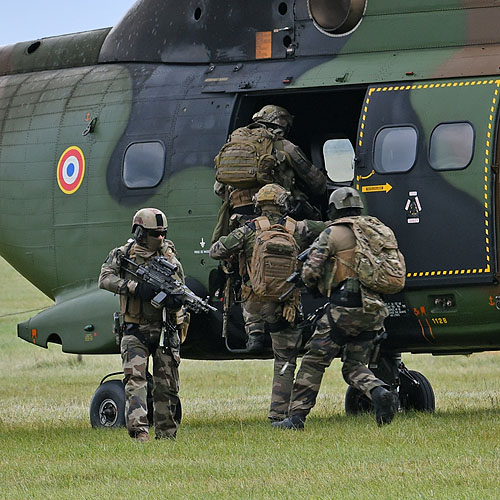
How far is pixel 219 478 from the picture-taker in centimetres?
834

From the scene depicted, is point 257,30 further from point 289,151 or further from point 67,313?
point 67,313

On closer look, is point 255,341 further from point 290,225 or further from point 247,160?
point 247,160

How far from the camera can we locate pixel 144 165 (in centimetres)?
1254

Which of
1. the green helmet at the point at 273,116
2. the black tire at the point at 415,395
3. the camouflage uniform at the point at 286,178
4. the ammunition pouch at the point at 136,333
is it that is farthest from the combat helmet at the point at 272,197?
the black tire at the point at 415,395

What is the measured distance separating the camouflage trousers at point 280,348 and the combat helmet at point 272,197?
0.91m

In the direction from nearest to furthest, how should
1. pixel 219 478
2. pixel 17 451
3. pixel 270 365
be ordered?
pixel 219 478 → pixel 17 451 → pixel 270 365

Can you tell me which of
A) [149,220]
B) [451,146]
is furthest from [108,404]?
[451,146]

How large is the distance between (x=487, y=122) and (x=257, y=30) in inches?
111

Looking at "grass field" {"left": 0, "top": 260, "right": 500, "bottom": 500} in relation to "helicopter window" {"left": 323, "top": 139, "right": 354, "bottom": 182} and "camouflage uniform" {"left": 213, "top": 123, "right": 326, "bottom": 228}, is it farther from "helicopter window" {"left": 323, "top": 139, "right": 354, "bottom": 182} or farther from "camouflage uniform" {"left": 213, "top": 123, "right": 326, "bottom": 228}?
"helicopter window" {"left": 323, "top": 139, "right": 354, "bottom": 182}

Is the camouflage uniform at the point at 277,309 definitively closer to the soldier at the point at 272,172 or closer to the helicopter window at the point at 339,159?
the soldier at the point at 272,172

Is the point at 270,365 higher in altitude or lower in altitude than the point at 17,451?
lower

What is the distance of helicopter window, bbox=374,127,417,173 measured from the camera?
36.3ft

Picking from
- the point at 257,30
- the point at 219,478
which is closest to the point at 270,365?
the point at 257,30

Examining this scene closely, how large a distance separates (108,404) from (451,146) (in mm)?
4330
